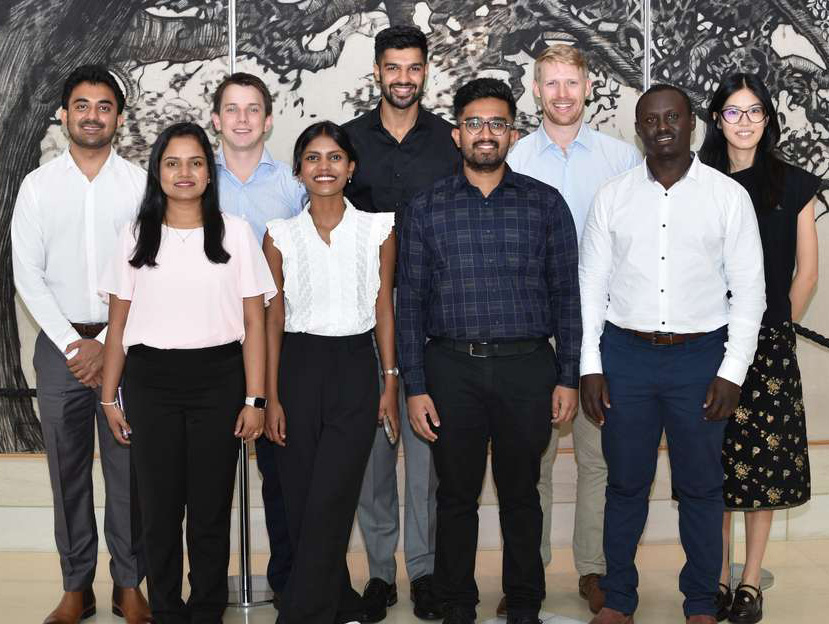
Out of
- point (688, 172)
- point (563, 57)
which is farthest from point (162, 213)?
point (688, 172)

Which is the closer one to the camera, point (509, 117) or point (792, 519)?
point (509, 117)

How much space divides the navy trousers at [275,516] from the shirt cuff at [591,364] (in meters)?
1.15

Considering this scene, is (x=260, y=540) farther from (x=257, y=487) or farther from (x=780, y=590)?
(x=780, y=590)

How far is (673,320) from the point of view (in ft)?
10.9

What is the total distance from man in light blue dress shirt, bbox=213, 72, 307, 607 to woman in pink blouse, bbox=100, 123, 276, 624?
0.41 metres

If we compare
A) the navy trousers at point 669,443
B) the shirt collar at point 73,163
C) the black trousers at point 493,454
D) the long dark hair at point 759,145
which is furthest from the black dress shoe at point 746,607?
the shirt collar at point 73,163

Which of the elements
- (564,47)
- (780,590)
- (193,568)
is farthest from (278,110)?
(780,590)

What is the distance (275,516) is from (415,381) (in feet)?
2.76

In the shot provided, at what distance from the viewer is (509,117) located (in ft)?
11.0

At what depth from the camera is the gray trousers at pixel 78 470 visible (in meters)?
3.61

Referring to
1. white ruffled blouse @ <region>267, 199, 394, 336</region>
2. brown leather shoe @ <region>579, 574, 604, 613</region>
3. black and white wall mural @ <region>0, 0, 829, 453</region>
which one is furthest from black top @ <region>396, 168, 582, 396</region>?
black and white wall mural @ <region>0, 0, 829, 453</region>

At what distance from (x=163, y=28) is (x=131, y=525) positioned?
2.10m

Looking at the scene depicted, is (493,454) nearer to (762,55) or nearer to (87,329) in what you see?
(87,329)

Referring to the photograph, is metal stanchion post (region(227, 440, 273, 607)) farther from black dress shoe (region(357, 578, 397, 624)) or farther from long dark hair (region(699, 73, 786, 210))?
long dark hair (region(699, 73, 786, 210))
